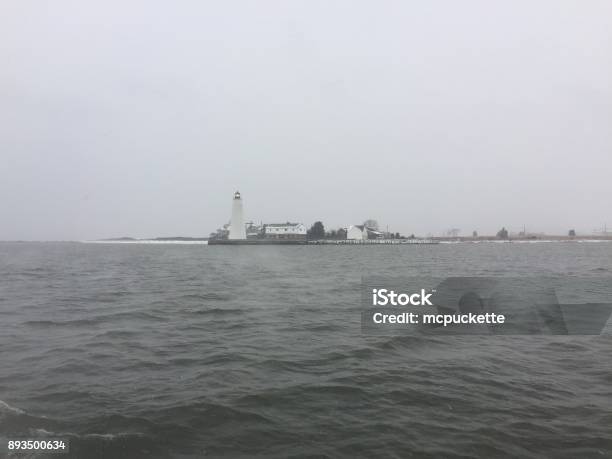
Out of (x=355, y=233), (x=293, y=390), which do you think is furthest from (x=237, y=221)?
(x=293, y=390)

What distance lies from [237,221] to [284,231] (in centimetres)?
1982

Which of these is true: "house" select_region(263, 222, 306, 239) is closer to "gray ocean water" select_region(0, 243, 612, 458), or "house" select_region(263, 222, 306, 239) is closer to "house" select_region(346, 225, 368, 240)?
"house" select_region(346, 225, 368, 240)

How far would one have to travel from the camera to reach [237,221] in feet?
366

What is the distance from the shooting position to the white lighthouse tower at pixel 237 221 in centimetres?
10588

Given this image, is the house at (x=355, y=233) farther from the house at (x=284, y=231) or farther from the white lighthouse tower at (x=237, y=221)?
the white lighthouse tower at (x=237, y=221)

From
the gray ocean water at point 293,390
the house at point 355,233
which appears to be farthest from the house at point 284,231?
the gray ocean water at point 293,390

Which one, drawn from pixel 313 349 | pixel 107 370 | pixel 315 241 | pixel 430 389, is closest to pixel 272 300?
pixel 313 349

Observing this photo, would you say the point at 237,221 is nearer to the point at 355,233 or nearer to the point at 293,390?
the point at 355,233

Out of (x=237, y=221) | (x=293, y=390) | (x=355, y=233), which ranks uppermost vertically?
(x=237, y=221)

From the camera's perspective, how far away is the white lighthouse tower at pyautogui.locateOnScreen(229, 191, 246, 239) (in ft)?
347

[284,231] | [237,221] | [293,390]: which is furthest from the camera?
[284,231]

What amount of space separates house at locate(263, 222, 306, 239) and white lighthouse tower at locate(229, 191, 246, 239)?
1328cm

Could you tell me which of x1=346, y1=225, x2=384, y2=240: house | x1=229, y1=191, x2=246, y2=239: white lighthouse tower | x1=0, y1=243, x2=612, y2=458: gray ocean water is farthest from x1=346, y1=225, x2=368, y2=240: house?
x1=0, y1=243, x2=612, y2=458: gray ocean water

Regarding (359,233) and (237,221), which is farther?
(359,233)
